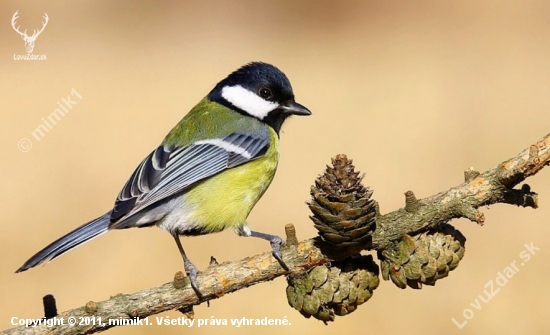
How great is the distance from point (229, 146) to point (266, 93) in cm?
27

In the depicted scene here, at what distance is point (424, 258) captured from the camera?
1.40 metres

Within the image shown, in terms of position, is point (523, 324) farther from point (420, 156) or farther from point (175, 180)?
point (175, 180)

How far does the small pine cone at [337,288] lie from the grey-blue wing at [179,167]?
782 millimetres

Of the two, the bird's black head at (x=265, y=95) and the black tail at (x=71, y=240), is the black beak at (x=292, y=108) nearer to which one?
the bird's black head at (x=265, y=95)

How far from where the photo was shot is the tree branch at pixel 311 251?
1.37 m

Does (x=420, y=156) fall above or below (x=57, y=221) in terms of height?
below

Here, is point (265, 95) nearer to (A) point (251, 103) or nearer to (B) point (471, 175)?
(A) point (251, 103)

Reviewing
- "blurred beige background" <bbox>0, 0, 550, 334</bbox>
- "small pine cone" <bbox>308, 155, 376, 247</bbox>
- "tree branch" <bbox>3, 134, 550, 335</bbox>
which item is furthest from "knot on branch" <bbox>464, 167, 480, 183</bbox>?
"blurred beige background" <bbox>0, 0, 550, 334</bbox>

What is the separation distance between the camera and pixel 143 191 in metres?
2.13

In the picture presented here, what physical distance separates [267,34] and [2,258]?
6.64 feet

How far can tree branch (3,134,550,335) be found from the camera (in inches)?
54.0

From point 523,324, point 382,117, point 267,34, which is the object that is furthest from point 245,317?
point 267,34

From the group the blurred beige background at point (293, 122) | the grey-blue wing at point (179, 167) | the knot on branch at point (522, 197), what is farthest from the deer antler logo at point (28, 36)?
the knot on branch at point (522, 197)

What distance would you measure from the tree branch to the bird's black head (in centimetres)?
106
